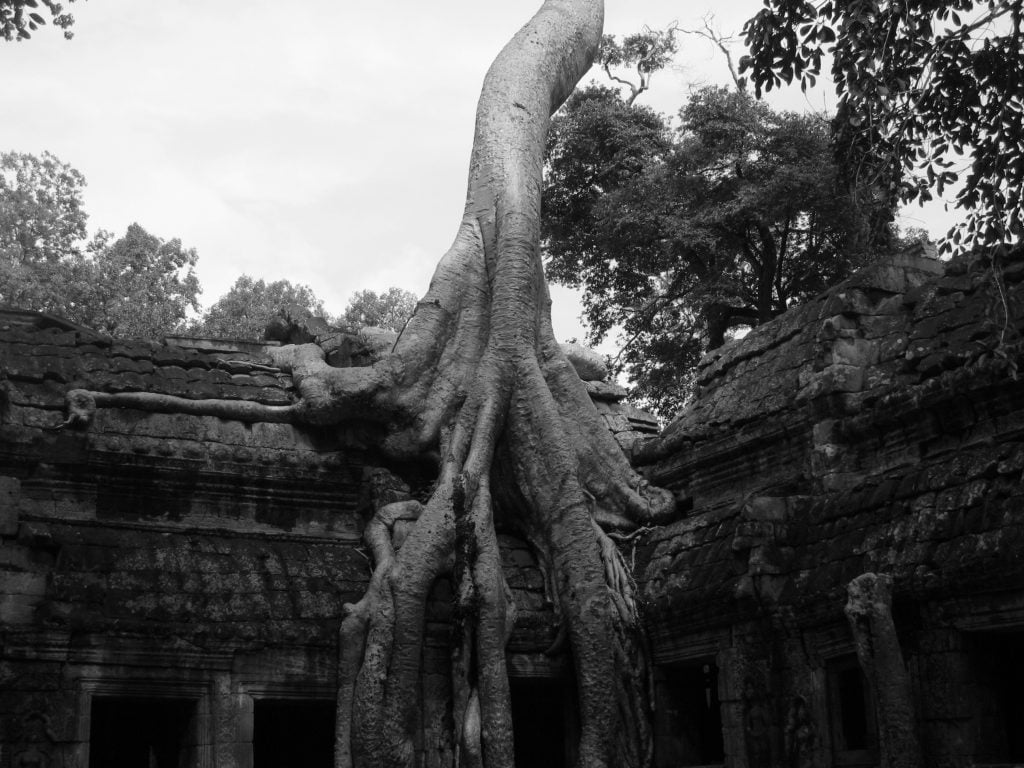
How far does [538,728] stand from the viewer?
10406 mm

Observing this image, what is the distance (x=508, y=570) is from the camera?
32.3 feet

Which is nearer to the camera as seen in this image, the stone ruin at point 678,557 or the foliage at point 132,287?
the stone ruin at point 678,557

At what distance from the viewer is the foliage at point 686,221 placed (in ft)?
64.0

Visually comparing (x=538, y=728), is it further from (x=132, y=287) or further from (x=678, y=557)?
(x=132, y=287)

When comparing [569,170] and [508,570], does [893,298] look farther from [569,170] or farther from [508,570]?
[569,170]

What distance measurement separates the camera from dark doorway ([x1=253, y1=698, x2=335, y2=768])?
10.3 metres

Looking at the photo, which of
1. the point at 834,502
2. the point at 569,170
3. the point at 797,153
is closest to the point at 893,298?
the point at 834,502

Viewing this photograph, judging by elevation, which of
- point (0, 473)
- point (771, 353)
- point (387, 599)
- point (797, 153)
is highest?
point (797, 153)

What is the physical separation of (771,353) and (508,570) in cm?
245

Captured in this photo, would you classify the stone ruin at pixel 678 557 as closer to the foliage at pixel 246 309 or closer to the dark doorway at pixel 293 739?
the dark doorway at pixel 293 739

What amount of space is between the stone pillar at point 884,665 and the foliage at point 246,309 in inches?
727

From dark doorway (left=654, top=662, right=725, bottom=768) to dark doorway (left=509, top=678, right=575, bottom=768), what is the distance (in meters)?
1.08

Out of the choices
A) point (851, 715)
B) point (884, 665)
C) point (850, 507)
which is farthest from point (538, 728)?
point (884, 665)

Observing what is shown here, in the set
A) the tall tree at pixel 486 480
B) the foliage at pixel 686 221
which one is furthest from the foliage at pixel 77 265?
the tall tree at pixel 486 480
